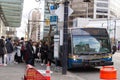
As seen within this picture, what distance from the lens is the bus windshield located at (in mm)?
20375

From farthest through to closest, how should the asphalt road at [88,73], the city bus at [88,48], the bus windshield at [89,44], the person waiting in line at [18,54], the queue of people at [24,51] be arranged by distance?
the person waiting in line at [18,54] → the queue of people at [24,51] → the bus windshield at [89,44] → the city bus at [88,48] → the asphalt road at [88,73]

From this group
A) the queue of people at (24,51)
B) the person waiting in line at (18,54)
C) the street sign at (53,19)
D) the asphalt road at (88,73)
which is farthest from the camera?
the person waiting in line at (18,54)

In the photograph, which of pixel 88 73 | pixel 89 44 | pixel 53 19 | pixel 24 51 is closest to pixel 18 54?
pixel 24 51

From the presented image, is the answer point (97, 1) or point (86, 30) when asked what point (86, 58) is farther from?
point (97, 1)

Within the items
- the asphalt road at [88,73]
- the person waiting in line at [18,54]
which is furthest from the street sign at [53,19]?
the person waiting in line at [18,54]

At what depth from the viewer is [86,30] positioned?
2097 cm

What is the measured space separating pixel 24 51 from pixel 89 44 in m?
5.02

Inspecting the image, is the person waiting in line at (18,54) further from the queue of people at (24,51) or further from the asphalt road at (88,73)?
the asphalt road at (88,73)

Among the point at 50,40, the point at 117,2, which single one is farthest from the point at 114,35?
the point at 117,2

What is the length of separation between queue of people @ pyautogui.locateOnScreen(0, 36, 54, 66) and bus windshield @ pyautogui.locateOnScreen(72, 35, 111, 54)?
2.63 m

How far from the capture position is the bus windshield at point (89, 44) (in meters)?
20.4

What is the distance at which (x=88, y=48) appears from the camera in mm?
20391

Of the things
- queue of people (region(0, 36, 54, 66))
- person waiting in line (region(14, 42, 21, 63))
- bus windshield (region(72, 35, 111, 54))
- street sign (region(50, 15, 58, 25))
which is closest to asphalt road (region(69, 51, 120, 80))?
bus windshield (region(72, 35, 111, 54))

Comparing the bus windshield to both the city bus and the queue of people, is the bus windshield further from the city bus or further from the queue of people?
the queue of people
